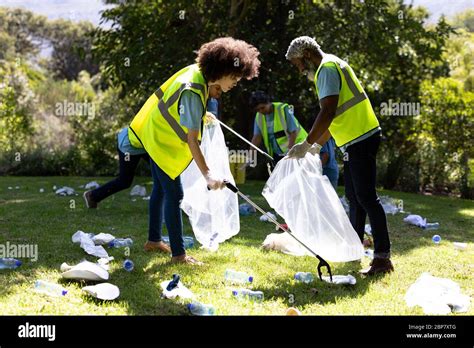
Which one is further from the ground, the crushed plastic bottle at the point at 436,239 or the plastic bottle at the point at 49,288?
the plastic bottle at the point at 49,288

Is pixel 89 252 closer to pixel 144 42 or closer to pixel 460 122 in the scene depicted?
pixel 144 42

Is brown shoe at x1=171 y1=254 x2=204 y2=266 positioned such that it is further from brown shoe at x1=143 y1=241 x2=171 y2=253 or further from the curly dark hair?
the curly dark hair

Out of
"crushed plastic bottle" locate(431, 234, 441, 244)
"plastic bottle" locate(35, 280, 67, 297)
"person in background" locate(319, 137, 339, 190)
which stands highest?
"person in background" locate(319, 137, 339, 190)

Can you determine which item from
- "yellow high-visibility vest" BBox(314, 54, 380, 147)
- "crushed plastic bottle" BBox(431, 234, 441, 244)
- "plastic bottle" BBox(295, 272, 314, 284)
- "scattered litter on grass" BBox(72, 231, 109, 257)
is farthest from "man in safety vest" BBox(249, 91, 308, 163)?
"plastic bottle" BBox(295, 272, 314, 284)

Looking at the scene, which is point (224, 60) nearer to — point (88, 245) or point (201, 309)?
point (201, 309)

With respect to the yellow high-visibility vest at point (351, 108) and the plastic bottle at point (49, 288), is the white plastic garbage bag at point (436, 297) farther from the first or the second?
the plastic bottle at point (49, 288)

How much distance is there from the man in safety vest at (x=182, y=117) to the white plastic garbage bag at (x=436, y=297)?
1.43 m

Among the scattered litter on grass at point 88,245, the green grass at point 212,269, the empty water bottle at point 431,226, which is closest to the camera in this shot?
the green grass at point 212,269

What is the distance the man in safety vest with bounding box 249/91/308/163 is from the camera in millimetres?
6441

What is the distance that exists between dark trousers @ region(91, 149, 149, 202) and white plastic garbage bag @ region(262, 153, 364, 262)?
4.50 feet

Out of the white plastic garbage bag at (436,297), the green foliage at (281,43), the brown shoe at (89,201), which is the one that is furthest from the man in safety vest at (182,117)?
the green foliage at (281,43)

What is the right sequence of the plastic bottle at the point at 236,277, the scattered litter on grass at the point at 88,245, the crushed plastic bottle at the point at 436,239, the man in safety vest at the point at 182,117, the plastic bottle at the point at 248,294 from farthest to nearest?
the crushed plastic bottle at the point at 436,239 → the scattered litter on grass at the point at 88,245 → the plastic bottle at the point at 236,277 → the man in safety vest at the point at 182,117 → the plastic bottle at the point at 248,294

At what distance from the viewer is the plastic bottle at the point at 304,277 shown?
164 inches
